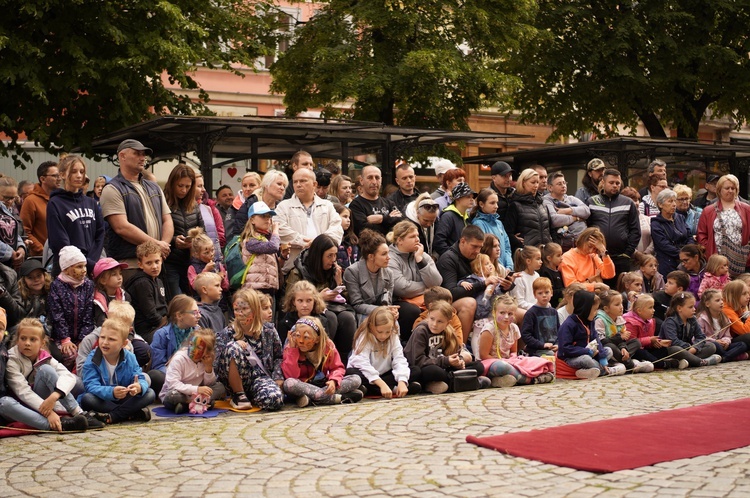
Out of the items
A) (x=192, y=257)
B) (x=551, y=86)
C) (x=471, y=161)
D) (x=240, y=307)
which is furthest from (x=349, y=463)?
(x=551, y=86)

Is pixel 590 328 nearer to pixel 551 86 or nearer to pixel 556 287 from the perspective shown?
pixel 556 287

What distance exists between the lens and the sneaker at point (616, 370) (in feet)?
38.2

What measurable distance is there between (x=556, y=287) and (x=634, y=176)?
8.30 m

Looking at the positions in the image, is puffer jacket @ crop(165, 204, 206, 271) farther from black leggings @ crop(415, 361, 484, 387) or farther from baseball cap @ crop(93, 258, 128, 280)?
A: black leggings @ crop(415, 361, 484, 387)

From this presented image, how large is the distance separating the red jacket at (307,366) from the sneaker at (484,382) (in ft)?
4.65

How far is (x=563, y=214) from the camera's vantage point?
1401cm

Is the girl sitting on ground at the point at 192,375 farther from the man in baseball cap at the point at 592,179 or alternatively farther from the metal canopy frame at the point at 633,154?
the metal canopy frame at the point at 633,154

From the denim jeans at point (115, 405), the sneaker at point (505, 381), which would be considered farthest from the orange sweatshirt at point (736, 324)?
the denim jeans at point (115, 405)

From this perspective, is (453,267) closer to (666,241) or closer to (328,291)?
(328,291)

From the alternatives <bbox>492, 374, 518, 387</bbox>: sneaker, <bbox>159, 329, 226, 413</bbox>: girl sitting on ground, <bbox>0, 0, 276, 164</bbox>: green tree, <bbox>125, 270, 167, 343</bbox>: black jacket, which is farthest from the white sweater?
<bbox>0, 0, 276, 164</bbox>: green tree

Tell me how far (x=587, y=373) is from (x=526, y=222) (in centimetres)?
Answer: 266

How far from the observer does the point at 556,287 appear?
1302cm

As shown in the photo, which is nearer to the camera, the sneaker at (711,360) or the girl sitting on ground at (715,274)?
the sneaker at (711,360)

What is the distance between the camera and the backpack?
427 inches
